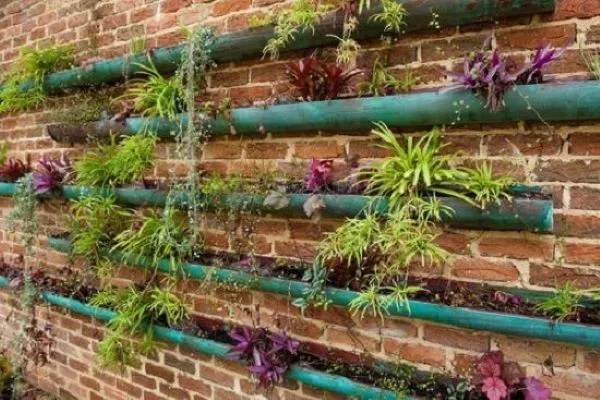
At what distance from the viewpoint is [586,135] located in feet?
5.89

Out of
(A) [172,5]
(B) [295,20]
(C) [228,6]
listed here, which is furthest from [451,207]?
(A) [172,5]

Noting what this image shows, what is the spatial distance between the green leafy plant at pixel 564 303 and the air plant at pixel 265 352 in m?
1.14

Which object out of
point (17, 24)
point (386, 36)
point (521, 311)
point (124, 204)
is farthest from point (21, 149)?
point (521, 311)

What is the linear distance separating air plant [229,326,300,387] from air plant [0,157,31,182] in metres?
2.41

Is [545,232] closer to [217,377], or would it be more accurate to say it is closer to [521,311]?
[521,311]

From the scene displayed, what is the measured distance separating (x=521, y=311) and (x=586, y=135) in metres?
0.68

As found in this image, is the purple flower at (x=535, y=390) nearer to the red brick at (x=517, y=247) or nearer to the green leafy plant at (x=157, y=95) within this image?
the red brick at (x=517, y=247)

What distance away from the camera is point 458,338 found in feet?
6.79

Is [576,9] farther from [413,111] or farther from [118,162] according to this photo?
[118,162]

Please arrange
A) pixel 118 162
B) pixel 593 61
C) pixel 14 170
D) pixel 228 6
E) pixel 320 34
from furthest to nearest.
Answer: pixel 14 170 → pixel 118 162 → pixel 228 6 → pixel 320 34 → pixel 593 61

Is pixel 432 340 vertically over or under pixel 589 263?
under

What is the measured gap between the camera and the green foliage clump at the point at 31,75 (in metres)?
3.57

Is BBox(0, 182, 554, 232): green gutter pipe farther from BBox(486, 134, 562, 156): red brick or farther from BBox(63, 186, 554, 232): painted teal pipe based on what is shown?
BBox(486, 134, 562, 156): red brick

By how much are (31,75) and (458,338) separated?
3.39 m
